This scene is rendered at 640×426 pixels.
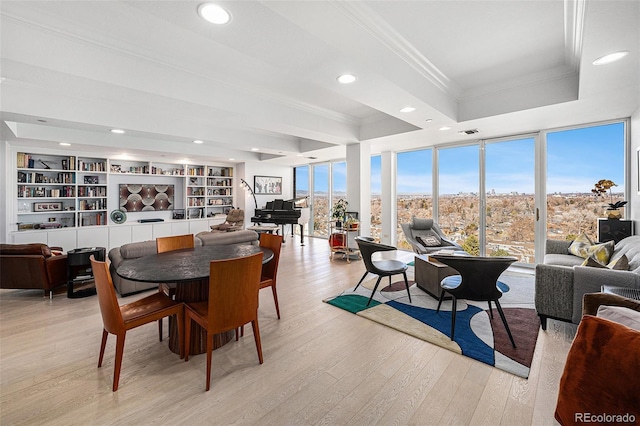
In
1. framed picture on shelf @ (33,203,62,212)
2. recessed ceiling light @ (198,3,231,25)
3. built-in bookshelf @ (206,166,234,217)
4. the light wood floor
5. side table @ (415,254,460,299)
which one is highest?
recessed ceiling light @ (198,3,231,25)

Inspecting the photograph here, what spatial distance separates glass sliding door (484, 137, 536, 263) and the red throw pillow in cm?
469

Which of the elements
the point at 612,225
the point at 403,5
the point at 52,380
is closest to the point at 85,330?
the point at 52,380

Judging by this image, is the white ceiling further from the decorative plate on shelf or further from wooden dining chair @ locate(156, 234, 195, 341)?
the decorative plate on shelf

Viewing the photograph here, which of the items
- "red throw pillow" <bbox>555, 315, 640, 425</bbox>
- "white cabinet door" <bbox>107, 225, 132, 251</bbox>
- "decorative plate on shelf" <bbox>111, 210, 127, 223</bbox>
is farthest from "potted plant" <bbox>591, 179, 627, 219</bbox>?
"decorative plate on shelf" <bbox>111, 210, 127, 223</bbox>

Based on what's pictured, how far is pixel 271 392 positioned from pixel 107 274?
1.37 metres

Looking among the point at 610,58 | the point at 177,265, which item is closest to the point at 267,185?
the point at 177,265

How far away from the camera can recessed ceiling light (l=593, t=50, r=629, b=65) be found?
7.24 feet

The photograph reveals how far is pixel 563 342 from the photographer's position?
8.15ft

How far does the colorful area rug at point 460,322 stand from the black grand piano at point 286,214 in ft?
13.2

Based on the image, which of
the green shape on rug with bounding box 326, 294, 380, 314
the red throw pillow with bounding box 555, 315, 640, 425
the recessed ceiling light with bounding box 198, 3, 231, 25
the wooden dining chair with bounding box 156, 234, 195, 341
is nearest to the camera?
the red throw pillow with bounding box 555, 315, 640, 425

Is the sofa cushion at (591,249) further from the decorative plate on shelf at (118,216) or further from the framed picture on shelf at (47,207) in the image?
the framed picture on shelf at (47,207)

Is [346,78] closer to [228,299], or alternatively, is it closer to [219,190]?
[228,299]

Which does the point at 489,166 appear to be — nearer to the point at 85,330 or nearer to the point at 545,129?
the point at 545,129

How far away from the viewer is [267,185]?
9.07 metres
